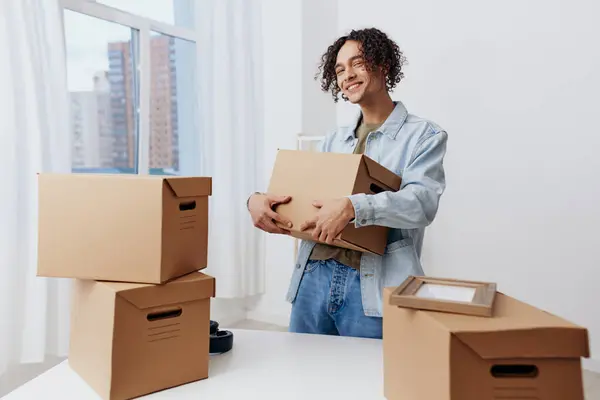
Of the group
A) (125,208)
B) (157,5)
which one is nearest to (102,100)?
(157,5)

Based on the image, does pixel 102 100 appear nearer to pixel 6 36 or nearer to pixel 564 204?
pixel 6 36

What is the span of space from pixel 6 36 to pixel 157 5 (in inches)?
47.0

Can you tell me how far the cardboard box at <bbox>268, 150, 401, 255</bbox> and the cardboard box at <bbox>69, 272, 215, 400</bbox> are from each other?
11.9 inches

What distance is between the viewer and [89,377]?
1.04 metres

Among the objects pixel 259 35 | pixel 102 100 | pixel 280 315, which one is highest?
pixel 259 35

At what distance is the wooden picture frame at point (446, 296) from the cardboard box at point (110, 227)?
461mm

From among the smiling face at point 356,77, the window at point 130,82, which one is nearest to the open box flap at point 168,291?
the smiling face at point 356,77

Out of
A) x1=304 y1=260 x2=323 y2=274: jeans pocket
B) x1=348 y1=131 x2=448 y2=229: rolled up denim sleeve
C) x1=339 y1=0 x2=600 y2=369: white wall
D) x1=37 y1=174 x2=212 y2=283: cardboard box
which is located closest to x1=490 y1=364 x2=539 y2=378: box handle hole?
x1=348 y1=131 x2=448 y2=229: rolled up denim sleeve

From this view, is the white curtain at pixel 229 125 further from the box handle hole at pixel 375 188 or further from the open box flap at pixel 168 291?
Result: the open box flap at pixel 168 291

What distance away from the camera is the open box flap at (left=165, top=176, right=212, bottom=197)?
1050 mm

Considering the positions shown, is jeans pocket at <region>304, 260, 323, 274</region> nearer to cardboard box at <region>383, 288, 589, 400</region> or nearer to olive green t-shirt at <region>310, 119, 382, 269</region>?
olive green t-shirt at <region>310, 119, 382, 269</region>

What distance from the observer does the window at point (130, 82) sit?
249 centimetres

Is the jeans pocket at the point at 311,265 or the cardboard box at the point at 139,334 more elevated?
the jeans pocket at the point at 311,265

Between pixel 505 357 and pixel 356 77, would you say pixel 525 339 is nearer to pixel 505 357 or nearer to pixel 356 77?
pixel 505 357
